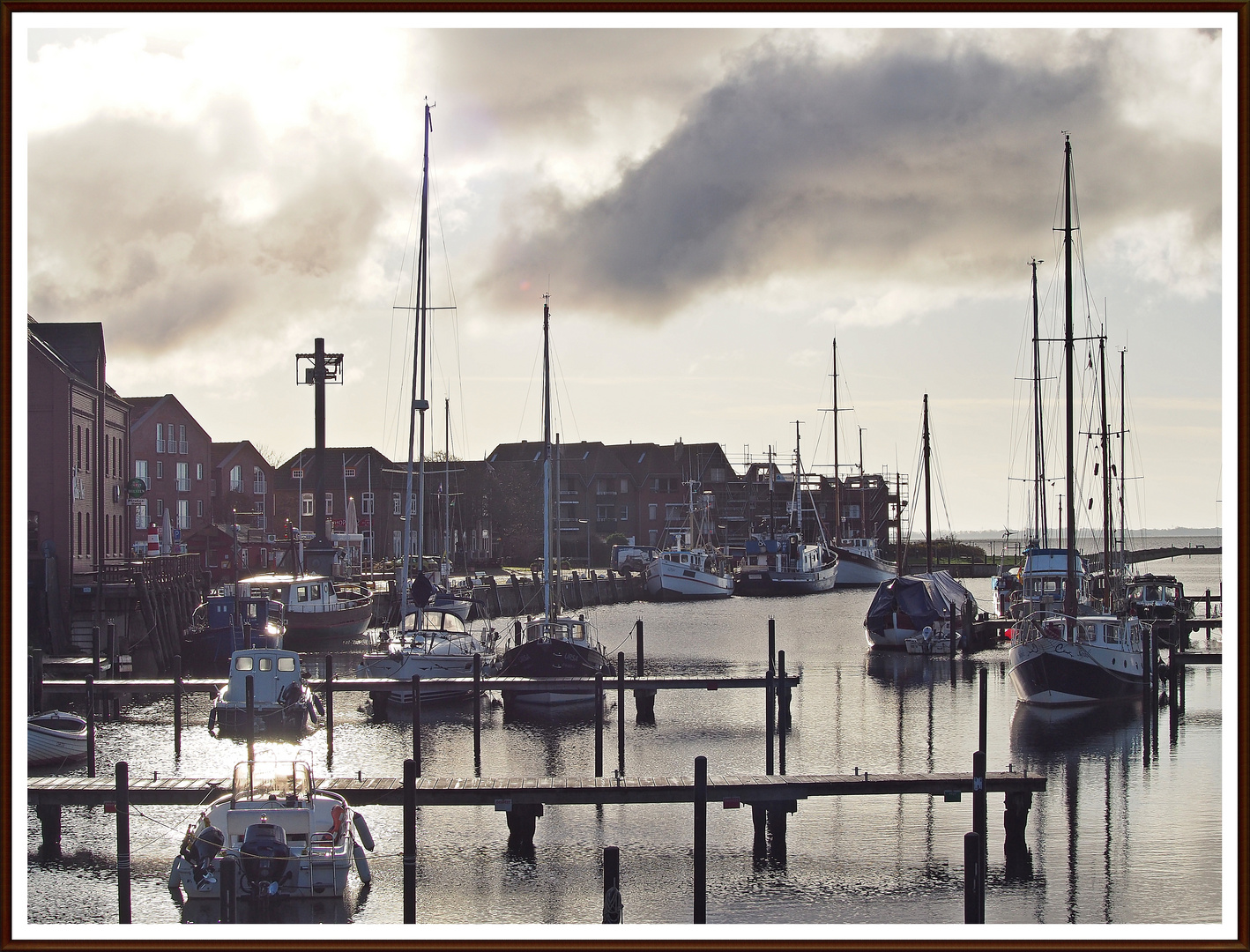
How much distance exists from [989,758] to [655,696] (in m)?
13.8

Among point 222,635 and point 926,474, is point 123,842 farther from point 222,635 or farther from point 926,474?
point 926,474

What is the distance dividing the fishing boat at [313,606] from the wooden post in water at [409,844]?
128ft

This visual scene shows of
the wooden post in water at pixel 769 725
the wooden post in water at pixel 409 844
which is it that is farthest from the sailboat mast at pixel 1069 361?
the wooden post in water at pixel 409 844

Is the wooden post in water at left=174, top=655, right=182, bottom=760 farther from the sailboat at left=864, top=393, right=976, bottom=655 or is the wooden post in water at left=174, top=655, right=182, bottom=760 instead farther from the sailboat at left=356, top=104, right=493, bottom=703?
the sailboat at left=864, top=393, right=976, bottom=655

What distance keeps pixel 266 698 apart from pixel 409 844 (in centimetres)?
1810

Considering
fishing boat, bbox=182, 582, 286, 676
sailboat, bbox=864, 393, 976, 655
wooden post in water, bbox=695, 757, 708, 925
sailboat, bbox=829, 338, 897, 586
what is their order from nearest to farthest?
wooden post in water, bbox=695, 757, 708, 925 < fishing boat, bbox=182, 582, 286, 676 < sailboat, bbox=864, 393, 976, 655 < sailboat, bbox=829, 338, 897, 586

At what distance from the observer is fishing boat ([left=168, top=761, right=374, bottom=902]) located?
1888 cm

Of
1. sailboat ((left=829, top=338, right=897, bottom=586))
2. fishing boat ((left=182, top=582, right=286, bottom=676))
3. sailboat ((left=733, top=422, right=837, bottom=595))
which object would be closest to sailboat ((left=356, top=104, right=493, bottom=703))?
fishing boat ((left=182, top=582, right=286, bottom=676))

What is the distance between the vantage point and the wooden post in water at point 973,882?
57.5 ft

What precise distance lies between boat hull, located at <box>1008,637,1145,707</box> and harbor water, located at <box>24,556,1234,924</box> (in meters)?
0.86

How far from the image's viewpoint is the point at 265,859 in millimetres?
18875

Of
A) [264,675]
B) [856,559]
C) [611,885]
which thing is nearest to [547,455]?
[264,675]

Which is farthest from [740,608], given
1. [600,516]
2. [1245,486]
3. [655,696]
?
[1245,486]

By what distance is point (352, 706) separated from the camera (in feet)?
138
